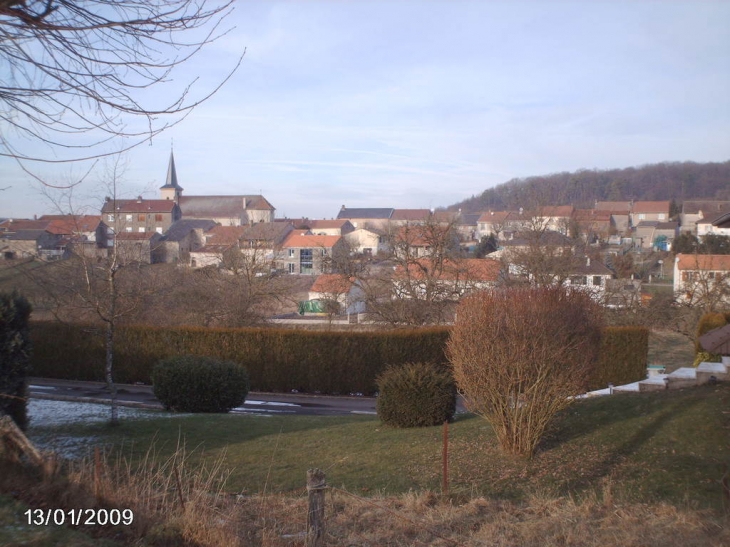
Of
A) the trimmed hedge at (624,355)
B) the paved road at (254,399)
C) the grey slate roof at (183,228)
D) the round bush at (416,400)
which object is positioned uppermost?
the grey slate roof at (183,228)

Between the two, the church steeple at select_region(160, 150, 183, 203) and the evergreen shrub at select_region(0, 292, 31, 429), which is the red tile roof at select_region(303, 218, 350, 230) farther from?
the evergreen shrub at select_region(0, 292, 31, 429)

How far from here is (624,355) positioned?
816 inches

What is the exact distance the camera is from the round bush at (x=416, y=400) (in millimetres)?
11414

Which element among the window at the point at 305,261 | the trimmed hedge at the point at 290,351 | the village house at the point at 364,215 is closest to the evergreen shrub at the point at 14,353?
the trimmed hedge at the point at 290,351

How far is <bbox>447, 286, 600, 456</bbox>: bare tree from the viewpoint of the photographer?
8.04m

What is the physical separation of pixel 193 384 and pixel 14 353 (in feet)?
17.7

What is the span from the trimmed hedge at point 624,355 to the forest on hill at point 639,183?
2235 inches

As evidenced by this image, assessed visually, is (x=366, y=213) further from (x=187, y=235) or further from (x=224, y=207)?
(x=187, y=235)

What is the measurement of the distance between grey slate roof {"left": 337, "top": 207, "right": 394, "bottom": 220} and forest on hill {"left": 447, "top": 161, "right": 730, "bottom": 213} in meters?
18.4

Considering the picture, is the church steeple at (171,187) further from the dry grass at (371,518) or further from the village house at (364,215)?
the dry grass at (371,518)

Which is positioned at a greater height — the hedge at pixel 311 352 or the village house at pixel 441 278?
the village house at pixel 441 278

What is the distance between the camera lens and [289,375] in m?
21.2

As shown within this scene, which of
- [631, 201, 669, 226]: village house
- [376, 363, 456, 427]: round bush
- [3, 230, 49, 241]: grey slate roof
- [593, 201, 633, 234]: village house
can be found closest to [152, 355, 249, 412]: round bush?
[376, 363, 456, 427]: round bush

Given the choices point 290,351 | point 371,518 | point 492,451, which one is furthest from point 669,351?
point 371,518
